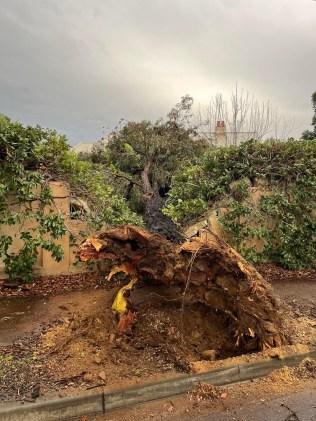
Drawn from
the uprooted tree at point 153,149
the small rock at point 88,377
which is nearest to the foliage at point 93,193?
the small rock at point 88,377

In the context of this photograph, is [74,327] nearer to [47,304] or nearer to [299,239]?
[47,304]

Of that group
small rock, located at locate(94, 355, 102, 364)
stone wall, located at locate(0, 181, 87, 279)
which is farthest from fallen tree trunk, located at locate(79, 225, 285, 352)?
stone wall, located at locate(0, 181, 87, 279)

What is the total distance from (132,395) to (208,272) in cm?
141

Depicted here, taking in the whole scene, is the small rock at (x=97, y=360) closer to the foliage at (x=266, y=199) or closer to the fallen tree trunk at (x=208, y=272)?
the fallen tree trunk at (x=208, y=272)

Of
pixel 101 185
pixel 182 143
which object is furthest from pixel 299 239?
pixel 182 143

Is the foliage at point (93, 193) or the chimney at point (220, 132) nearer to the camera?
the foliage at point (93, 193)

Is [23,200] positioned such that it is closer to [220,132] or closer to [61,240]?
[61,240]

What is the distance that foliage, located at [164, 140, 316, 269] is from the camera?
834 centimetres

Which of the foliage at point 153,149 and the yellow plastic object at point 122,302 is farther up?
the foliage at point 153,149

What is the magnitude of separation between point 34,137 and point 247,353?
4358mm

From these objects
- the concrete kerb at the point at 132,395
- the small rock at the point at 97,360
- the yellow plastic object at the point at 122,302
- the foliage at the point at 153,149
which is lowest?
the concrete kerb at the point at 132,395

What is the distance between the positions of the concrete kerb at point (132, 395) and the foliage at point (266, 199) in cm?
395

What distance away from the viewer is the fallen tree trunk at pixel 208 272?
14.8ft

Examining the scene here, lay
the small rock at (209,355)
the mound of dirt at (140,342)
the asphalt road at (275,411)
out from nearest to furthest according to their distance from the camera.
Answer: the asphalt road at (275,411), the mound of dirt at (140,342), the small rock at (209,355)
